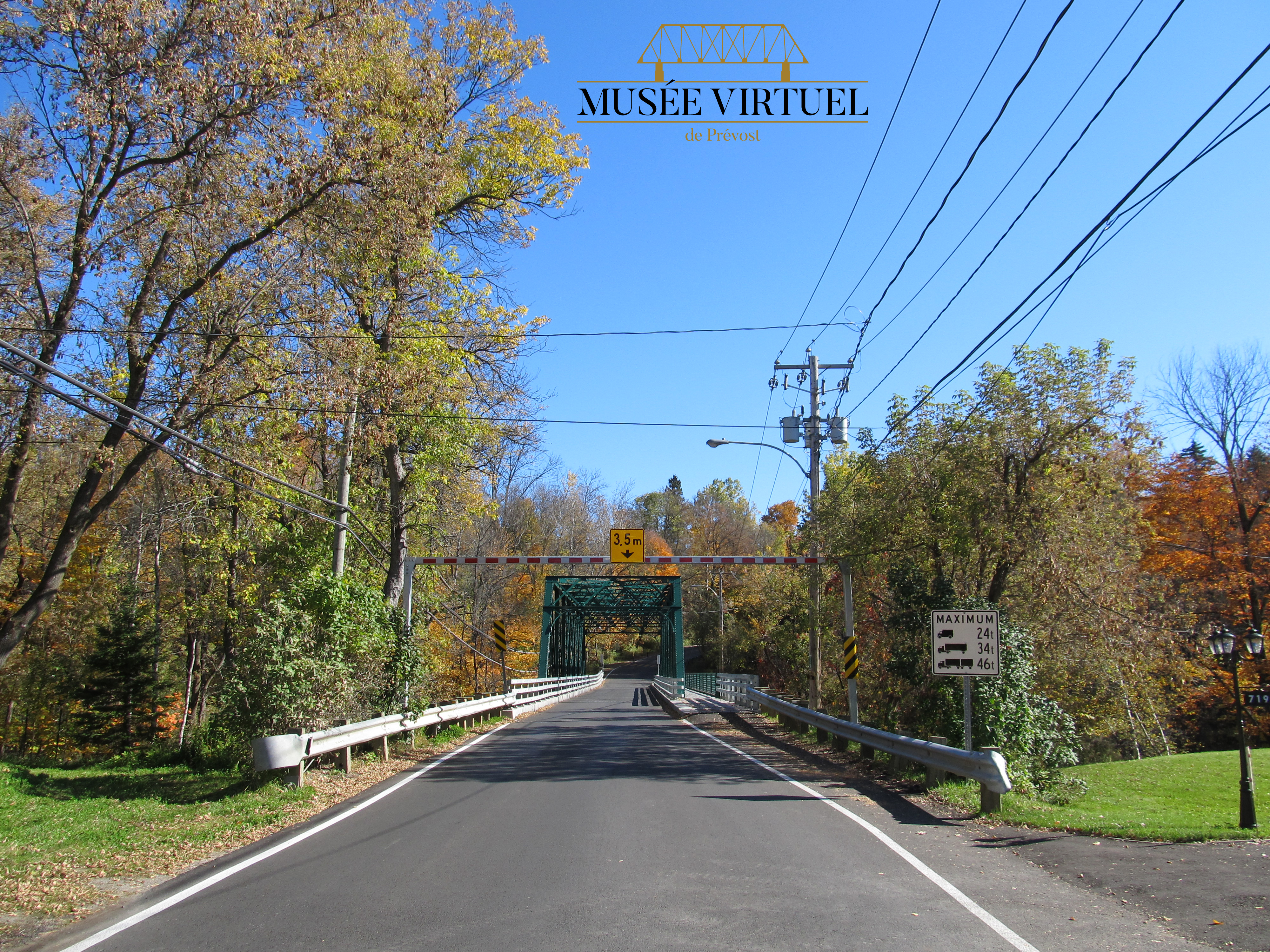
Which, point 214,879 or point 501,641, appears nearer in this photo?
point 214,879

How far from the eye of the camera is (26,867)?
6715mm

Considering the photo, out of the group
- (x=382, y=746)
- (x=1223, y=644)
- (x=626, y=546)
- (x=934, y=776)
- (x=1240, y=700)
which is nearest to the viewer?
(x=934, y=776)

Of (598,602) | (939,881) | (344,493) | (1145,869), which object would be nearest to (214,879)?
(939,881)

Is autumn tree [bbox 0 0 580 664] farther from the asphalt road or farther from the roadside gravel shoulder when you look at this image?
the roadside gravel shoulder

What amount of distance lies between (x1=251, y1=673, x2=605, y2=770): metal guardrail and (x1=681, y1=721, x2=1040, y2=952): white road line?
624 centimetres

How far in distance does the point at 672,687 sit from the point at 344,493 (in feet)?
76.0

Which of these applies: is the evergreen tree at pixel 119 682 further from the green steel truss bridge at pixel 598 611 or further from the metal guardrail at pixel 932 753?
the metal guardrail at pixel 932 753

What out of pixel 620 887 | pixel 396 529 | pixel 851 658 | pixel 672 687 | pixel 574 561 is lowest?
pixel 672 687

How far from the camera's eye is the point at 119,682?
25125mm

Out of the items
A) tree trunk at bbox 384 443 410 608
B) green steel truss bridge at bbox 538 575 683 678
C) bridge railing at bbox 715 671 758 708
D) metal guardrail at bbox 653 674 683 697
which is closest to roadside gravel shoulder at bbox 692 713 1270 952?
tree trunk at bbox 384 443 410 608

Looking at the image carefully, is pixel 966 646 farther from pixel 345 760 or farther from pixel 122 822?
pixel 122 822

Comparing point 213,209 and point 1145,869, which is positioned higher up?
point 213,209

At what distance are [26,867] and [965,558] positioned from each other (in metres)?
14.2

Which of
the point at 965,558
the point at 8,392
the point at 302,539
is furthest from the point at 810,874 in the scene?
the point at 302,539
